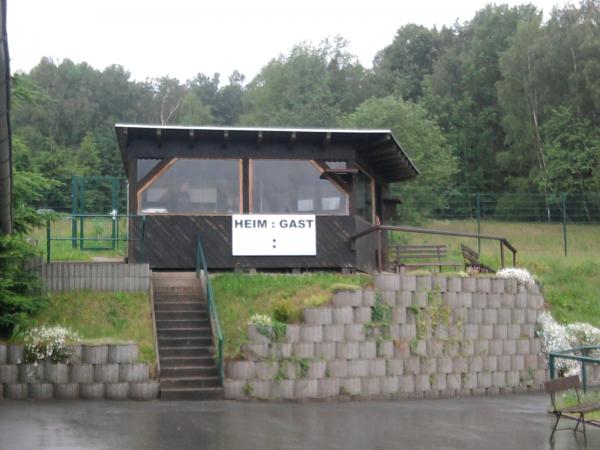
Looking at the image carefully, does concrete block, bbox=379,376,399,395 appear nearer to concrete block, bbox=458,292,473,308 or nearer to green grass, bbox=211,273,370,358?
green grass, bbox=211,273,370,358

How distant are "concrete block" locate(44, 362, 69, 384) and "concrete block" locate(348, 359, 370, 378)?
4.95 metres

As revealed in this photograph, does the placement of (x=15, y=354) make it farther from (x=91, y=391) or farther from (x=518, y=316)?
(x=518, y=316)

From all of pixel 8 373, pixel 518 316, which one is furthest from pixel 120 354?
pixel 518 316

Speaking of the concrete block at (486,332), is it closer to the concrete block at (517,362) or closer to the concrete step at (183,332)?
the concrete block at (517,362)

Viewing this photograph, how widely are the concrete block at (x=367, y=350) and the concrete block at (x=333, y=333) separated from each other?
16.4 inches

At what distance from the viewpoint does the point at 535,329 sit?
19.0m

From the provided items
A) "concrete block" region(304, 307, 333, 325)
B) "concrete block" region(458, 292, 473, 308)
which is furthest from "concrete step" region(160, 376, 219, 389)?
"concrete block" region(458, 292, 473, 308)

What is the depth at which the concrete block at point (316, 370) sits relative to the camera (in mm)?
15648

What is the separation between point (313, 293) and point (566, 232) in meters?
16.1

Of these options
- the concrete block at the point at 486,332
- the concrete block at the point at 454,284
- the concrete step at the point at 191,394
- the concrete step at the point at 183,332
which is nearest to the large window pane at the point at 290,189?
the concrete block at the point at 454,284

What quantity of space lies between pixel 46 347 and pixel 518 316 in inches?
381

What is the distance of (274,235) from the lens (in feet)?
64.1

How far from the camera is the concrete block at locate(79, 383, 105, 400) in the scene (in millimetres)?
14258

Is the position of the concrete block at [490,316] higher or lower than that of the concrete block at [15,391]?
higher
